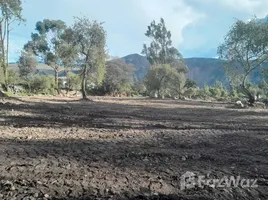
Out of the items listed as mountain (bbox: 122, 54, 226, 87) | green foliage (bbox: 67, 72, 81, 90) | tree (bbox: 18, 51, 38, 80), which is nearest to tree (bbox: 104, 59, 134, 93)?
green foliage (bbox: 67, 72, 81, 90)

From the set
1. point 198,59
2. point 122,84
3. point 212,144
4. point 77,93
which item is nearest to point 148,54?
point 122,84

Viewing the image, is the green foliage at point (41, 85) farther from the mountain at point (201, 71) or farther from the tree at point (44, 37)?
the mountain at point (201, 71)

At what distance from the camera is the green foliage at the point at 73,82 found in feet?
138

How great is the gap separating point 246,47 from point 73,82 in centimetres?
2779

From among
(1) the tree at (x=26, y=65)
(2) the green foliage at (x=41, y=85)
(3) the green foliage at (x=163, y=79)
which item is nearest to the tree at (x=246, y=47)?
(3) the green foliage at (x=163, y=79)

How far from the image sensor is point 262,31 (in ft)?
73.0

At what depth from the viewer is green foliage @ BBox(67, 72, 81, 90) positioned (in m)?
41.9

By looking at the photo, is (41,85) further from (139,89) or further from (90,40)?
(139,89)

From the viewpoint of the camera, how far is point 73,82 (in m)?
42.6

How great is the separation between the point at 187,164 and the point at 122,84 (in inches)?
1831

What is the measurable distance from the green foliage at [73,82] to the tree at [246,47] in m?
24.2

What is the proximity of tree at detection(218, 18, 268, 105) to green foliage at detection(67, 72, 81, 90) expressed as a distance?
24.2 meters

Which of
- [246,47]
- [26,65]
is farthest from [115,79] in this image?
[246,47]

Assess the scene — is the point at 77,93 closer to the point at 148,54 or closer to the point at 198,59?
the point at 148,54
